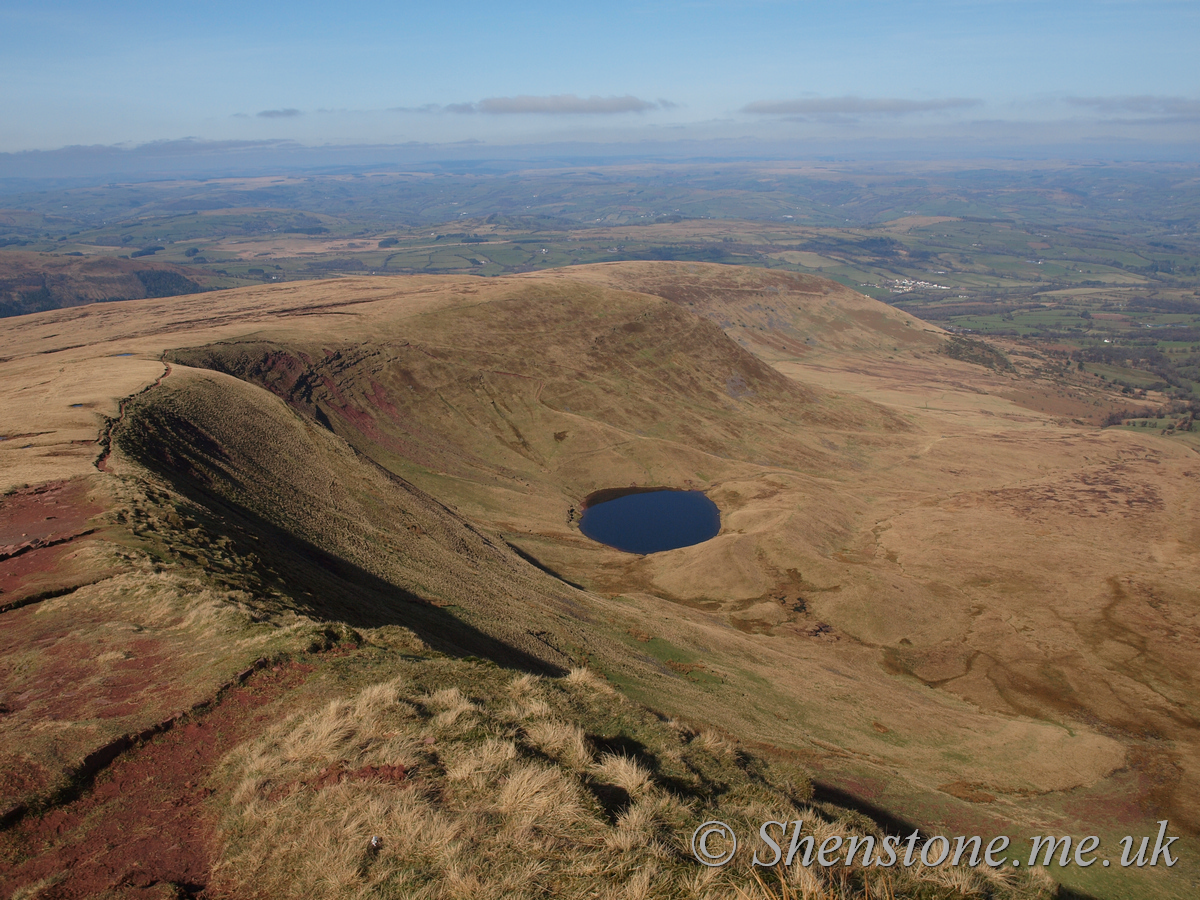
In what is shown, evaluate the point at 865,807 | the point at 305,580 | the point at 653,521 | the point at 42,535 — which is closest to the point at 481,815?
the point at 865,807

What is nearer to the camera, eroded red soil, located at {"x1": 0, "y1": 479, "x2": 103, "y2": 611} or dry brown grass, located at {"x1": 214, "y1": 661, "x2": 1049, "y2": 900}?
dry brown grass, located at {"x1": 214, "y1": 661, "x2": 1049, "y2": 900}

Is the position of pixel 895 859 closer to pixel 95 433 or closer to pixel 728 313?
pixel 95 433

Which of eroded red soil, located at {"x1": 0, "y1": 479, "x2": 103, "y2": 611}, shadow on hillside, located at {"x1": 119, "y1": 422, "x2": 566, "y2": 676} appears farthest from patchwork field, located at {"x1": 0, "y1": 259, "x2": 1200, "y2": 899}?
shadow on hillside, located at {"x1": 119, "y1": 422, "x2": 566, "y2": 676}

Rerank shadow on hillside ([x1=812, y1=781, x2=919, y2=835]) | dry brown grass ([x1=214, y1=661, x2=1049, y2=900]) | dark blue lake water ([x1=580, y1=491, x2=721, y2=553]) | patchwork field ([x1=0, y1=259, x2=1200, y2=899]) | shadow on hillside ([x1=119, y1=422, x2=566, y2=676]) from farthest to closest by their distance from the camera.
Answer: dark blue lake water ([x1=580, y1=491, x2=721, y2=553])
shadow on hillside ([x1=119, y1=422, x2=566, y2=676])
shadow on hillside ([x1=812, y1=781, x2=919, y2=835])
patchwork field ([x1=0, y1=259, x2=1200, y2=899])
dry brown grass ([x1=214, y1=661, x2=1049, y2=900])

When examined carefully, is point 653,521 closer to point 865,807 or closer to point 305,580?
point 305,580

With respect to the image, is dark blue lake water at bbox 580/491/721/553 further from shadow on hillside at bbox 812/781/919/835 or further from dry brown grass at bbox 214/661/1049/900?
dry brown grass at bbox 214/661/1049/900

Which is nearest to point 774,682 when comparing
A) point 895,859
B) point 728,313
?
point 895,859

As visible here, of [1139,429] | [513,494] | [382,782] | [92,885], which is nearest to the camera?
[92,885]

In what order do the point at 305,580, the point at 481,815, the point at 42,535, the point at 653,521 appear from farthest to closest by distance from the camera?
the point at 653,521
the point at 305,580
the point at 42,535
the point at 481,815

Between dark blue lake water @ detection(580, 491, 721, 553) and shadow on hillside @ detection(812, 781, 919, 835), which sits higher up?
shadow on hillside @ detection(812, 781, 919, 835)
